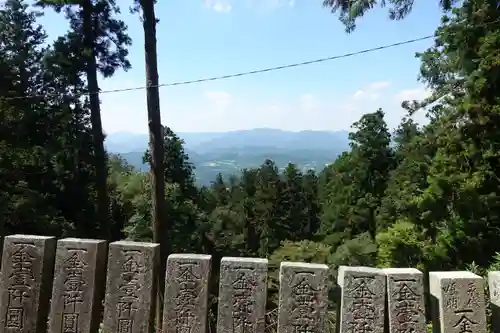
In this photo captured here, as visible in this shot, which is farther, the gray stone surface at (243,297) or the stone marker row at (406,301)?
the gray stone surface at (243,297)

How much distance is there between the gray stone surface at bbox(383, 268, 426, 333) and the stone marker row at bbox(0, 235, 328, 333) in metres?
0.50

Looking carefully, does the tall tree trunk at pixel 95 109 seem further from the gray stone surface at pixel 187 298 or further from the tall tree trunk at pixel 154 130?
the gray stone surface at pixel 187 298

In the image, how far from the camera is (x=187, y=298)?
374cm

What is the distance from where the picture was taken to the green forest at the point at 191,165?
1221 centimetres

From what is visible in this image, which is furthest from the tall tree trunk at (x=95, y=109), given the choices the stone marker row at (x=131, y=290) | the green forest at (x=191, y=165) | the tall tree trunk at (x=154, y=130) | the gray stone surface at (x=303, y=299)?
the gray stone surface at (x=303, y=299)

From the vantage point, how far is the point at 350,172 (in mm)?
27109

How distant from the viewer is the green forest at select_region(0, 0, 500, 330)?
12.2 m

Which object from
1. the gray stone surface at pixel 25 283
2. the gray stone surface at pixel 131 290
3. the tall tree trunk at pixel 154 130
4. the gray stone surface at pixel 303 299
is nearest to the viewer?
the gray stone surface at pixel 303 299

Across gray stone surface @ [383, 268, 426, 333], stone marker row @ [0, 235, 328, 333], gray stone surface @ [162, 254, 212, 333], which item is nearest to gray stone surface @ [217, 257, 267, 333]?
stone marker row @ [0, 235, 328, 333]

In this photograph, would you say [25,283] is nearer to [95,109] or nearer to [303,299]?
[303,299]

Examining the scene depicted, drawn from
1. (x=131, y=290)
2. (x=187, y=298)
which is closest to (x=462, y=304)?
(x=187, y=298)

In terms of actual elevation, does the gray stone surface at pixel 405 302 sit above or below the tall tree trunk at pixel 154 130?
below

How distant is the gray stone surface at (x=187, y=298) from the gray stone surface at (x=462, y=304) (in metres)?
1.83

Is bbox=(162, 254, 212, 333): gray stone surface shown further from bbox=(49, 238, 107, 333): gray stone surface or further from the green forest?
the green forest
